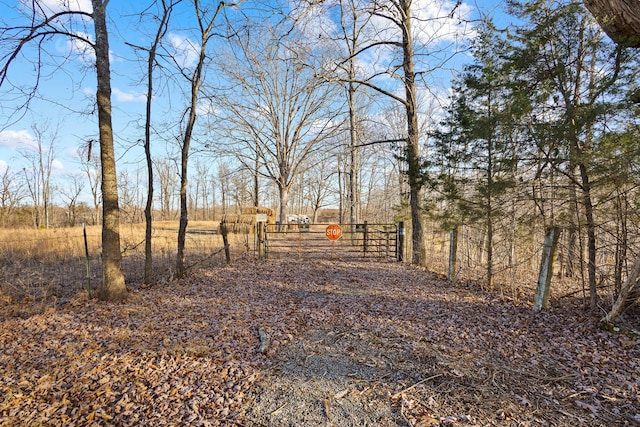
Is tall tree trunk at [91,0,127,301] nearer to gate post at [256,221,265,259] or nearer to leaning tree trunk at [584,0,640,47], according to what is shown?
gate post at [256,221,265,259]

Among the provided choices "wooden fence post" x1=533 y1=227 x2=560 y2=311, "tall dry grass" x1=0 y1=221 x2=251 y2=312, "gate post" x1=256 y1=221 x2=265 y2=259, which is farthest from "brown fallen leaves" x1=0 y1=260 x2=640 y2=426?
"gate post" x1=256 y1=221 x2=265 y2=259

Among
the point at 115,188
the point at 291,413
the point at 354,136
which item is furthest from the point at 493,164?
the point at 354,136

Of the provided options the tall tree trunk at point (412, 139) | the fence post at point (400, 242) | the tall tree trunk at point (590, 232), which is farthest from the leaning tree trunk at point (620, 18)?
the fence post at point (400, 242)

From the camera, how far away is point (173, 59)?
26.7ft

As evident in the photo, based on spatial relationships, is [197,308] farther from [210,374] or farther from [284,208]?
[284,208]

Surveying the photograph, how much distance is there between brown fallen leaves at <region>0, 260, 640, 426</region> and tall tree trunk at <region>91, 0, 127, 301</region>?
0.46 meters

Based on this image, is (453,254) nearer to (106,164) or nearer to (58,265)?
(106,164)

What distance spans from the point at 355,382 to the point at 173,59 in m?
8.73

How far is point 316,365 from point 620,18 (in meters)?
5.70

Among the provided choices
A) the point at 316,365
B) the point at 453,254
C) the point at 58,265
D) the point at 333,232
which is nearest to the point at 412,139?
the point at 453,254

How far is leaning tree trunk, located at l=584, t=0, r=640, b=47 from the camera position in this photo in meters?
3.81

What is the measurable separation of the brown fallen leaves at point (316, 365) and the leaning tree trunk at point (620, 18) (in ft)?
12.7

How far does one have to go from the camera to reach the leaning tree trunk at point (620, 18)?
150 inches

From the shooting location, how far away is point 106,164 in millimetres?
5930
